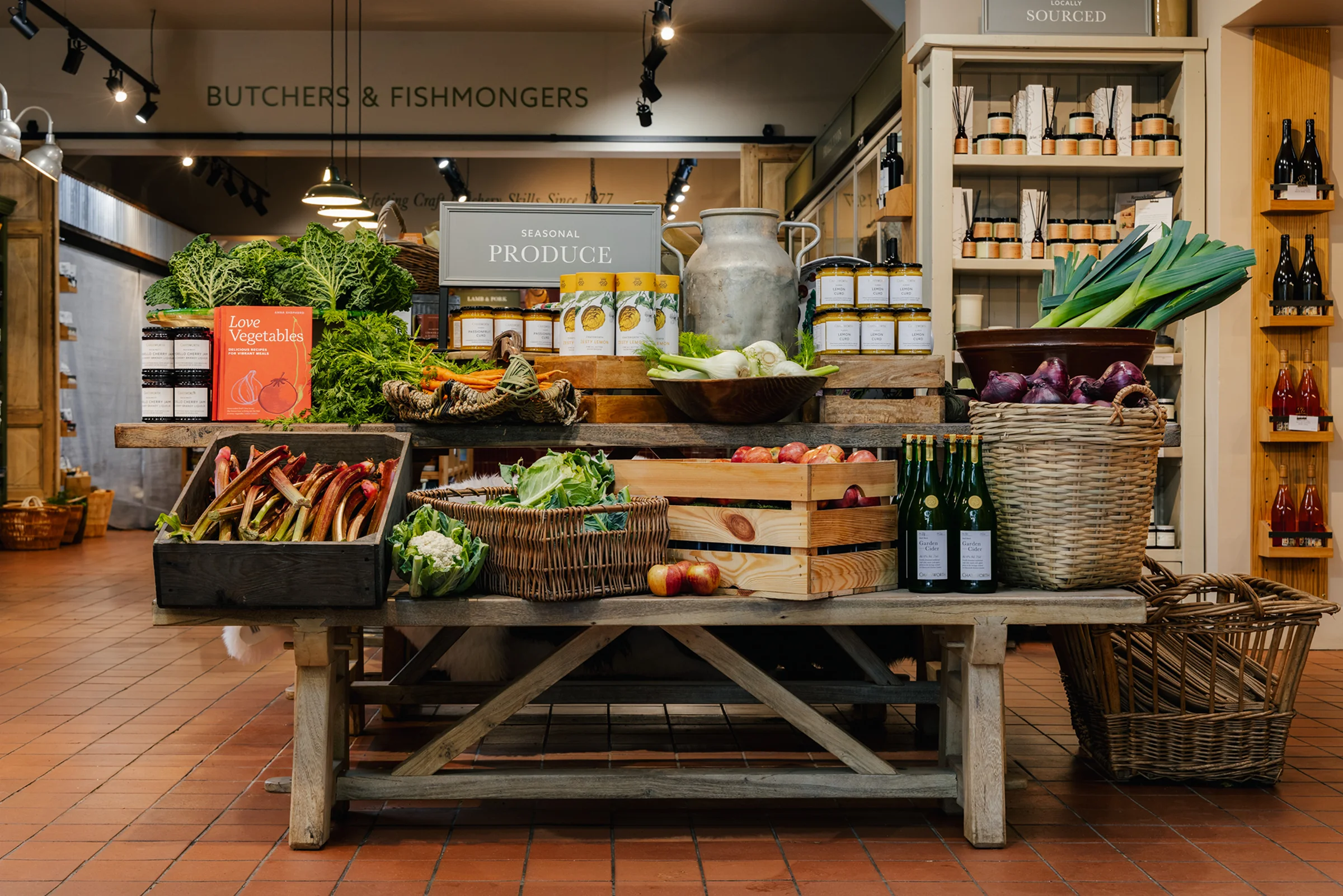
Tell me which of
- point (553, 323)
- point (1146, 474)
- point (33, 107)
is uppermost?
point (33, 107)

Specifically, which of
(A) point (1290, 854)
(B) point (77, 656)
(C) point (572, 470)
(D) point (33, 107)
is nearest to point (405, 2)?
(D) point (33, 107)

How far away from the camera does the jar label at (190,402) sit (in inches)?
118

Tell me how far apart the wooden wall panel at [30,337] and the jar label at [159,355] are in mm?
7399

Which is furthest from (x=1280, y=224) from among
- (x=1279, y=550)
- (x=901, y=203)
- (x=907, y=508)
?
(x=907, y=508)

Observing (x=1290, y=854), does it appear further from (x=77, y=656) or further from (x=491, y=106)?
(x=491, y=106)

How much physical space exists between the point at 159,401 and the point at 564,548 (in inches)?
48.6

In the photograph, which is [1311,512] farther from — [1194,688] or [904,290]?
[904,290]

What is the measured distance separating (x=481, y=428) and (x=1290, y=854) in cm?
212

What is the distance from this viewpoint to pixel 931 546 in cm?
263

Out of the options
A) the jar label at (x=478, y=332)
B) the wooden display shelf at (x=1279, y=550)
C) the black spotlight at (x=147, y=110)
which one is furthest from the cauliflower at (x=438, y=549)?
the black spotlight at (x=147, y=110)

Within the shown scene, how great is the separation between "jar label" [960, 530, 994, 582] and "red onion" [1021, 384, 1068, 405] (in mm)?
332

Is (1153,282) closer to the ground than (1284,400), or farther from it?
farther from it

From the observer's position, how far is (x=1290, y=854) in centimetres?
263

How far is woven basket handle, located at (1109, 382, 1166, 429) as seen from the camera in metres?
2.62
